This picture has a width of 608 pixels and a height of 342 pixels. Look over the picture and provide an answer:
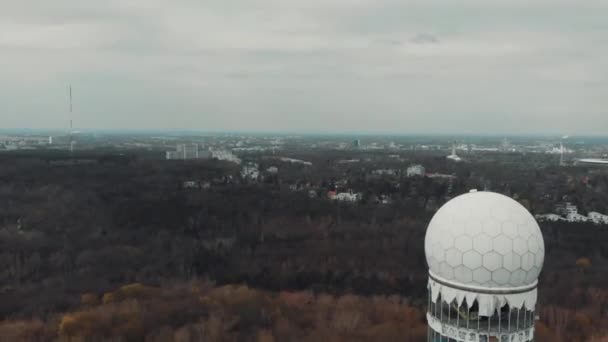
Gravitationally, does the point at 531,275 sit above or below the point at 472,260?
below

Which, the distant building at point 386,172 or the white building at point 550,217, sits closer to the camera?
the white building at point 550,217

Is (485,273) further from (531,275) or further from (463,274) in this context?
(531,275)

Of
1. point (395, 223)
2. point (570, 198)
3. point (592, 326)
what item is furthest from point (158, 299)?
point (570, 198)

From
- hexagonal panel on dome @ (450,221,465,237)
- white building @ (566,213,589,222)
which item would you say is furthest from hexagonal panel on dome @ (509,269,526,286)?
white building @ (566,213,589,222)

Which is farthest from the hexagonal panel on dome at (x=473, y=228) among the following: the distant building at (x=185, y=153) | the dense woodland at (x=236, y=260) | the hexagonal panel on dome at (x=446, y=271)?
the distant building at (x=185, y=153)

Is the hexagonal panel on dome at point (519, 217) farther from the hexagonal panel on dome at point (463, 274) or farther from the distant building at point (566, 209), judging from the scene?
the distant building at point (566, 209)

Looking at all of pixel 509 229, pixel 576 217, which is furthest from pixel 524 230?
pixel 576 217

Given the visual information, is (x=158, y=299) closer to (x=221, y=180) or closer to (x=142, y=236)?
(x=142, y=236)
